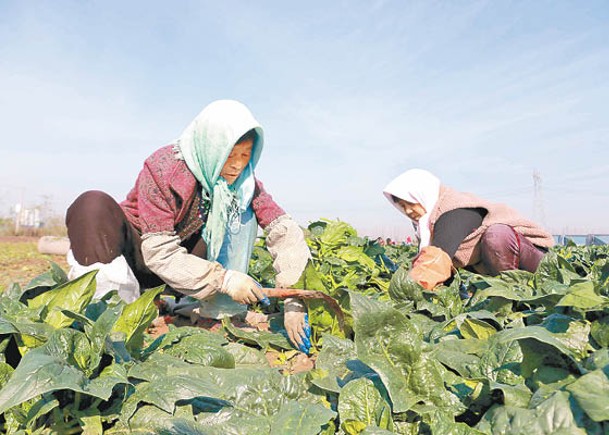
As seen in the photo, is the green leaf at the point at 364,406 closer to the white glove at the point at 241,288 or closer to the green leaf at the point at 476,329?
the green leaf at the point at 476,329

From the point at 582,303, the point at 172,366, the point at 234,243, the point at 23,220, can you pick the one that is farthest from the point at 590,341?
the point at 23,220

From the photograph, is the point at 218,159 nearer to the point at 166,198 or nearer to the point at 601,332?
the point at 166,198

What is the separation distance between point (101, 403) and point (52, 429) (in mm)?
153

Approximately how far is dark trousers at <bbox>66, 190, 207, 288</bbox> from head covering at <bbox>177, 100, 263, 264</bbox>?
522 mm

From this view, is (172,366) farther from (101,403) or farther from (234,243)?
(234,243)

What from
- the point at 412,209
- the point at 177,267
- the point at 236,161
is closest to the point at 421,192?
the point at 412,209

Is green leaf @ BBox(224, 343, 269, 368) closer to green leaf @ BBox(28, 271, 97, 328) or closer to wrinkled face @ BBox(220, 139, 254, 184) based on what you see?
green leaf @ BBox(28, 271, 97, 328)

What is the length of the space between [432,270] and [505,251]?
0.82 meters

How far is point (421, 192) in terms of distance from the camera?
13.1 feet

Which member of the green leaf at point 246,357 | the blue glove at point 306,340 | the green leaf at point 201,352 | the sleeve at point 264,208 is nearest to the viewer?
the green leaf at point 201,352

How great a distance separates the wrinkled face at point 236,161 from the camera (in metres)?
3.03

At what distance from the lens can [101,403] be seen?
1486mm

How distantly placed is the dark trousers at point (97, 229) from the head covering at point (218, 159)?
20.6 inches

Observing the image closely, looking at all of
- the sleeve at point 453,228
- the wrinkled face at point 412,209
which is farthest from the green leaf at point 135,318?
→ the wrinkled face at point 412,209
